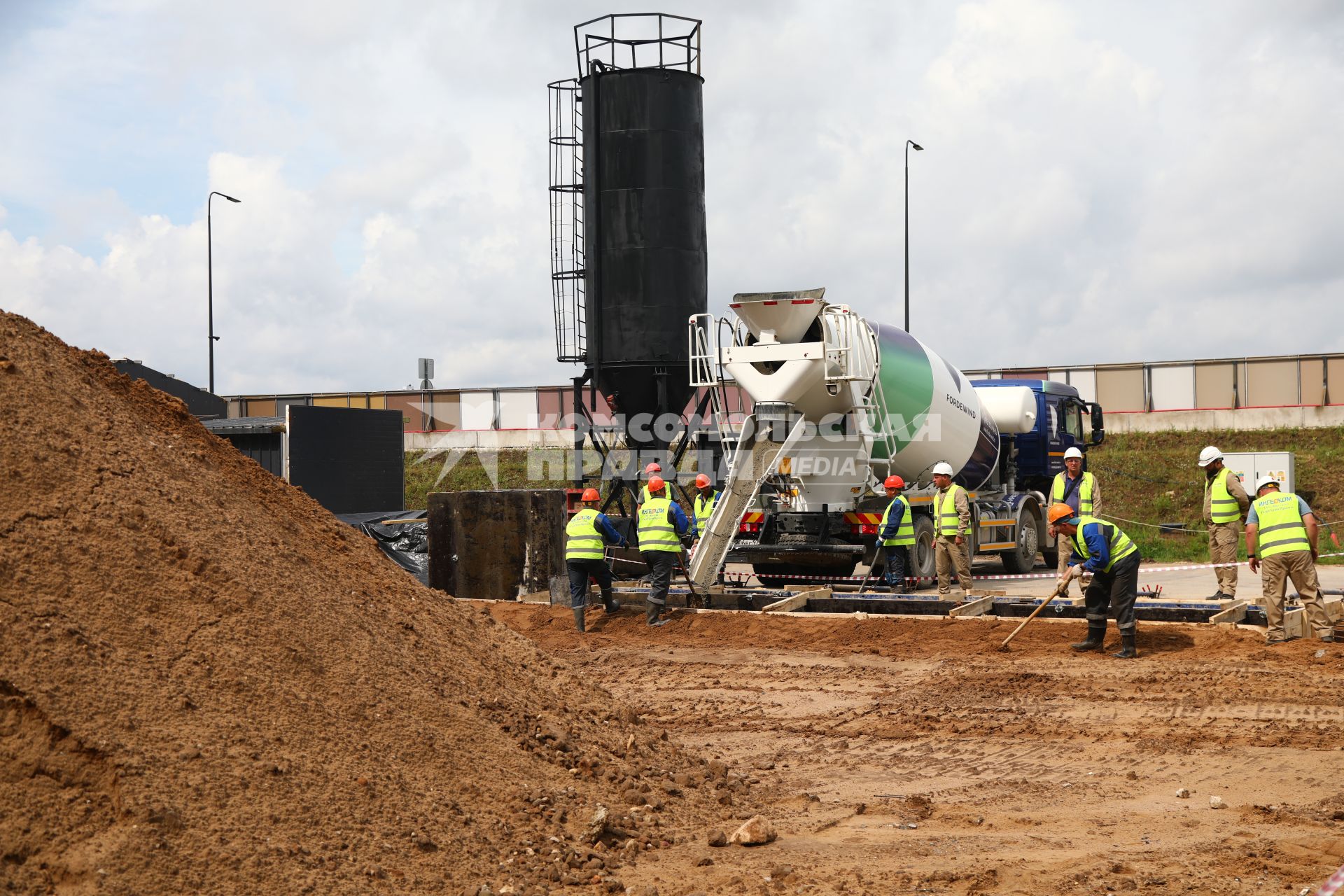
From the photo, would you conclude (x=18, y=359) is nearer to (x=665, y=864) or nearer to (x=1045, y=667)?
(x=665, y=864)

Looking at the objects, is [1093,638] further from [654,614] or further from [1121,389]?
[1121,389]

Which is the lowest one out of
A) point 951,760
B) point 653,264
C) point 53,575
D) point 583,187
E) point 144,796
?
point 951,760

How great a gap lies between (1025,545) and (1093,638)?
8357mm

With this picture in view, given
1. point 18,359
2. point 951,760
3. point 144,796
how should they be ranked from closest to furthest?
point 144,796
point 18,359
point 951,760

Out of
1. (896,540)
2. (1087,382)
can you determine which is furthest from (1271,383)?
(896,540)

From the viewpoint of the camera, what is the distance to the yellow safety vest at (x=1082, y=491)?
13727 mm

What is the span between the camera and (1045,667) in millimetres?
10469

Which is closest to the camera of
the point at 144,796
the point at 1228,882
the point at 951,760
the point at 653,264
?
the point at 144,796

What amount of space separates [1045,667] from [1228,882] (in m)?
5.42

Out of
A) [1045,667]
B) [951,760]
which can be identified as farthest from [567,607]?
[951,760]

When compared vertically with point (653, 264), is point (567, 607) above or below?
below

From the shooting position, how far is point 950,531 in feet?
47.8

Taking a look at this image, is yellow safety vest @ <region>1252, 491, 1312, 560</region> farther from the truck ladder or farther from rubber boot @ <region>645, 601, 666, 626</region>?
rubber boot @ <region>645, 601, 666, 626</region>

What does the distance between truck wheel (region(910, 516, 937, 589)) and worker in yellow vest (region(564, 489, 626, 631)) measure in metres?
4.64
